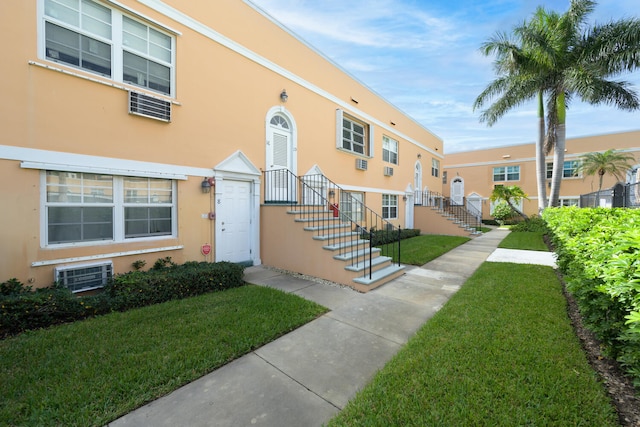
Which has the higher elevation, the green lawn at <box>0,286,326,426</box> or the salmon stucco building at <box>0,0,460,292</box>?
the salmon stucco building at <box>0,0,460,292</box>

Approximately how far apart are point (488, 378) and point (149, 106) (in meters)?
6.94

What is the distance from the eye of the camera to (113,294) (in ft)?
14.4

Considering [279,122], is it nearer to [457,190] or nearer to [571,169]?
[457,190]

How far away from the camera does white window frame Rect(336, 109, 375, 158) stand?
409 inches

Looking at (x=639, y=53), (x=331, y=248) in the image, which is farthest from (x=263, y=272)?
(x=639, y=53)

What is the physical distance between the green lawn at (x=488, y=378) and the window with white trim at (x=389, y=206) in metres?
10.2

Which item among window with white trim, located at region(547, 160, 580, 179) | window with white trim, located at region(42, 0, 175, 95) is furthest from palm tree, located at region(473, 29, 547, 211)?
window with white trim, located at region(42, 0, 175, 95)

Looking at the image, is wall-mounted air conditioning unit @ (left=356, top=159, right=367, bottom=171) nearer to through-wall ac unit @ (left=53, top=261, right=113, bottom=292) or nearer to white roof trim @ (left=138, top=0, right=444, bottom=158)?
white roof trim @ (left=138, top=0, right=444, bottom=158)

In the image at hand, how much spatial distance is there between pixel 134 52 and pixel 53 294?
4.68m

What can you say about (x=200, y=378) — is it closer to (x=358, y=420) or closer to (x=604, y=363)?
(x=358, y=420)

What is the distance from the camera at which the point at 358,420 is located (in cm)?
213

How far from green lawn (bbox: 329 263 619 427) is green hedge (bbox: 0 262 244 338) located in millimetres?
3908

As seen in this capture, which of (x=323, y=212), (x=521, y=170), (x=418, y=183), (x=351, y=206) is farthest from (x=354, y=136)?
(x=521, y=170)

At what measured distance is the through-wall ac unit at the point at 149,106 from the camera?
201 inches
